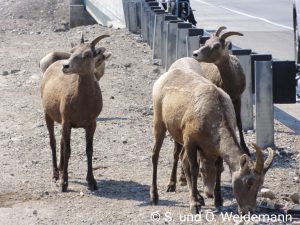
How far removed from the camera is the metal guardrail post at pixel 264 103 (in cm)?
1275

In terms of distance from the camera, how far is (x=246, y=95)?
13633 millimetres

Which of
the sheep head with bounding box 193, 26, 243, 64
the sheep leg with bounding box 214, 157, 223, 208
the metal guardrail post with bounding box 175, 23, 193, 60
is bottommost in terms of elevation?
the sheep leg with bounding box 214, 157, 223, 208

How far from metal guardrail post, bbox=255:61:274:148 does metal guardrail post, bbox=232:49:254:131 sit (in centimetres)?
71

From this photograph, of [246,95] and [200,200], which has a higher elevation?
[246,95]

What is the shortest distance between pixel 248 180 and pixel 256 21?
69.5 ft

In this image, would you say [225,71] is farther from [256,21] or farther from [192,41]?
[256,21]

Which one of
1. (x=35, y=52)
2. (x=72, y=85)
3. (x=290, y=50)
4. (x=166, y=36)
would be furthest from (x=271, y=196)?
(x=35, y=52)

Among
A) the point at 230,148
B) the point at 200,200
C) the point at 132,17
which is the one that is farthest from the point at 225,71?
the point at 132,17

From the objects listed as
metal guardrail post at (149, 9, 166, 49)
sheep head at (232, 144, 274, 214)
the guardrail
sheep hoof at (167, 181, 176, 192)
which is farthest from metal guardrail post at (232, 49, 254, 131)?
metal guardrail post at (149, 9, 166, 49)

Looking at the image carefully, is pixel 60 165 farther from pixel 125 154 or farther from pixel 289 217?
pixel 289 217

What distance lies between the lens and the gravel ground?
1019 cm

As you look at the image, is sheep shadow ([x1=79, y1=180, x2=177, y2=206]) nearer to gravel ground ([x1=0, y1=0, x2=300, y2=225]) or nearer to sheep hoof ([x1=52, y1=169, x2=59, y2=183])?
gravel ground ([x1=0, y1=0, x2=300, y2=225])

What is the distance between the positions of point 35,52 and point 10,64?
1.99 metres

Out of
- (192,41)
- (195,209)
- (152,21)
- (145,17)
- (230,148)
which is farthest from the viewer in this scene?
(145,17)
